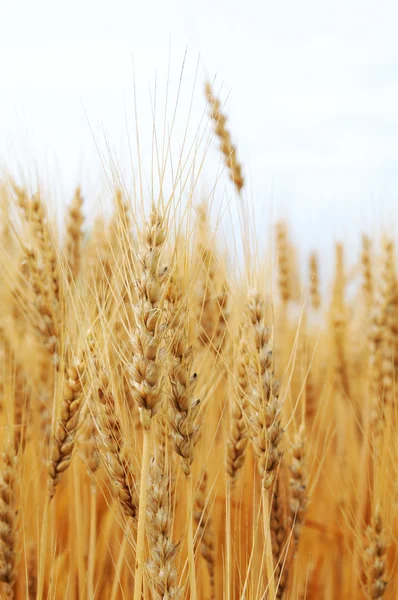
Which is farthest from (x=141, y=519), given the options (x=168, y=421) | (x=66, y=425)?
(x=66, y=425)

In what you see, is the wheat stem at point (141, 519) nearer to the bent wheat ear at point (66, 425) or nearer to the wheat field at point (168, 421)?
the wheat field at point (168, 421)

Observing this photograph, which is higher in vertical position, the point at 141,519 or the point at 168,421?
the point at 168,421

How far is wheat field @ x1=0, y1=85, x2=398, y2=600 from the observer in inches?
49.9

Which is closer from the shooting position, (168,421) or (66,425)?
(168,421)

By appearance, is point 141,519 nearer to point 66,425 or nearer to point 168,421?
point 168,421

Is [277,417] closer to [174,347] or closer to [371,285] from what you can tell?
[174,347]

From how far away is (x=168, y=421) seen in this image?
4.23 feet

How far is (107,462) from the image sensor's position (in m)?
1.31

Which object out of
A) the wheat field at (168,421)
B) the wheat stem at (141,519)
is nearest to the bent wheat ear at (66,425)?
the wheat field at (168,421)

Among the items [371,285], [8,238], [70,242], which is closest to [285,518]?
[70,242]

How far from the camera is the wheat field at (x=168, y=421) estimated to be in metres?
1.27

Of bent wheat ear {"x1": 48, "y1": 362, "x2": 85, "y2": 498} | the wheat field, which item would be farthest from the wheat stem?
bent wheat ear {"x1": 48, "y1": 362, "x2": 85, "y2": 498}

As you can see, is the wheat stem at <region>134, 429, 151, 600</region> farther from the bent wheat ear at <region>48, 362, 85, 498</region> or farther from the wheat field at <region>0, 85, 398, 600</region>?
the bent wheat ear at <region>48, 362, 85, 498</region>

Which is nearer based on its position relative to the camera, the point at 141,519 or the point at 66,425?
the point at 141,519
